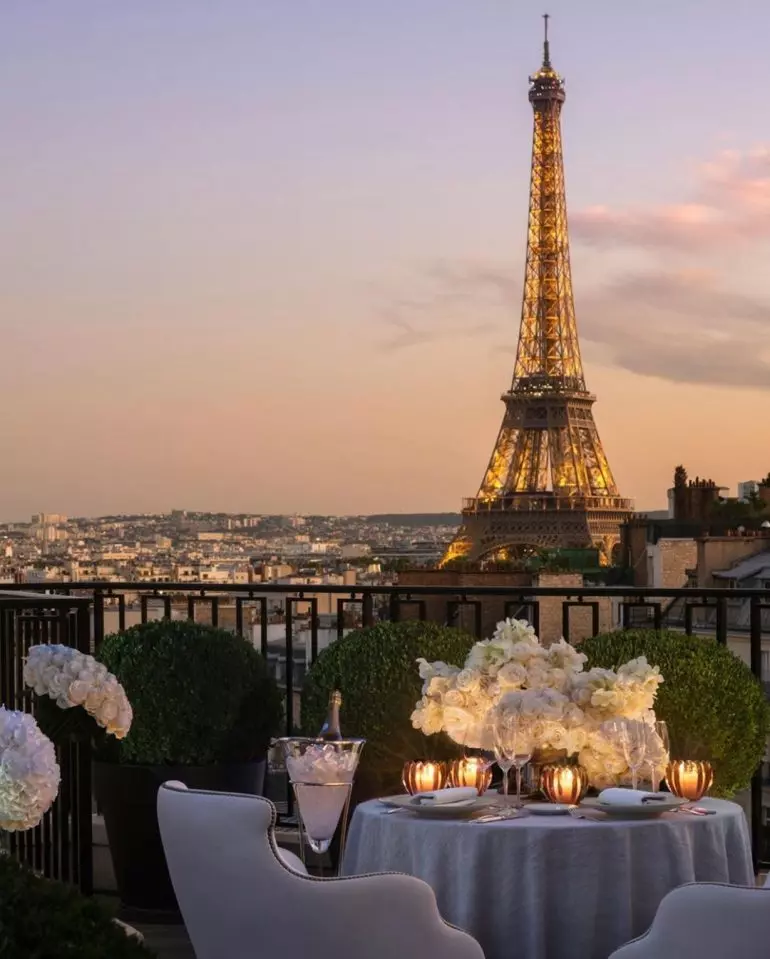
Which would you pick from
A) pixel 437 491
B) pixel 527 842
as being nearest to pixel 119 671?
pixel 527 842

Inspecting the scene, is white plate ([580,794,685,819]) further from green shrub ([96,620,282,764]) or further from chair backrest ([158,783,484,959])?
green shrub ([96,620,282,764])

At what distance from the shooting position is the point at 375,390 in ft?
155

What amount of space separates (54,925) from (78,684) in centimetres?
248

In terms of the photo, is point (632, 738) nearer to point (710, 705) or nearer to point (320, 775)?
point (320, 775)

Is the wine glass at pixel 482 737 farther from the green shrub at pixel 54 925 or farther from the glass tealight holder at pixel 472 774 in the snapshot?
the green shrub at pixel 54 925

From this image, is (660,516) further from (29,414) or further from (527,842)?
(527,842)

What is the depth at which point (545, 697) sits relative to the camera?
194 inches

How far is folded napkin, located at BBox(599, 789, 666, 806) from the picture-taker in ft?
15.6

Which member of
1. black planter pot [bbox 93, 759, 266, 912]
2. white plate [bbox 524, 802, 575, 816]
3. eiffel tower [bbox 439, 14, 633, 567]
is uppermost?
eiffel tower [bbox 439, 14, 633, 567]

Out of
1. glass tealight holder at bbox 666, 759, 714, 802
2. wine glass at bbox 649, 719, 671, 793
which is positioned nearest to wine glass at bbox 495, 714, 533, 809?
wine glass at bbox 649, 719, 671, 793

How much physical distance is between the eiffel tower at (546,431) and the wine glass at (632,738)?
149 ft

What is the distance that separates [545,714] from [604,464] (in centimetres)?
4915

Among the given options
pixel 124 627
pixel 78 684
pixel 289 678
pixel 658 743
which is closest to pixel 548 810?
pixel 658 743

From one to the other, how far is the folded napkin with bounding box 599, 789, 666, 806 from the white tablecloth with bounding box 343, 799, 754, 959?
73 millimetres
